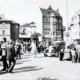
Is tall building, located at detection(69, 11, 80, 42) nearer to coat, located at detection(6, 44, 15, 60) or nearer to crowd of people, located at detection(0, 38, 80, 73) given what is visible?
crowd of people, located at detection(0, 38, 80, 73)

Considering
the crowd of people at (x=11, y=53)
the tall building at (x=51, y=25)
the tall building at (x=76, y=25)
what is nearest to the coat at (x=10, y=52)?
the crowd of people at (x=11, y=53)

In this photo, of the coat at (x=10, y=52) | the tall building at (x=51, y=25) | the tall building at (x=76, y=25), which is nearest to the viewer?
the coat at (x=10, y=52)

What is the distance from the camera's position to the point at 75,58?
16375 mm

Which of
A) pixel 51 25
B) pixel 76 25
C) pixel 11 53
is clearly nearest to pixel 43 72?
pixel 11 53

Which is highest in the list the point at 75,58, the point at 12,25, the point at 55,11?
the point at 55,11

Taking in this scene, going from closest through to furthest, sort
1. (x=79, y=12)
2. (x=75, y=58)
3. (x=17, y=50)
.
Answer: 1. (x=75, y=58)
2. (x=17, y=50)
3. (x=79, y=12)

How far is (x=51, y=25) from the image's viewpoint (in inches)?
3110

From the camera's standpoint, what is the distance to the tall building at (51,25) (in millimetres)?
77062

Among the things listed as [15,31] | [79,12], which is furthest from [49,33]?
[79,12]

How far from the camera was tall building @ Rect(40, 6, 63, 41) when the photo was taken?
7706 cm

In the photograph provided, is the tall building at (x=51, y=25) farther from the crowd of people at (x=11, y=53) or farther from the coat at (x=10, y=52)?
the coat at (x=10, y=52)

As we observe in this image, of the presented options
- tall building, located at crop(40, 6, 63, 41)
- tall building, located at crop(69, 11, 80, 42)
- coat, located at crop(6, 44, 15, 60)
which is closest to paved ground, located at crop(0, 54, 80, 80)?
coat, located at crop(6, 44, 15, 60)

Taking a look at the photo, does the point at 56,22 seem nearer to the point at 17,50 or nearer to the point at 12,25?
the point at 12,25

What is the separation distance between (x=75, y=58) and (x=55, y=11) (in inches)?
2534
